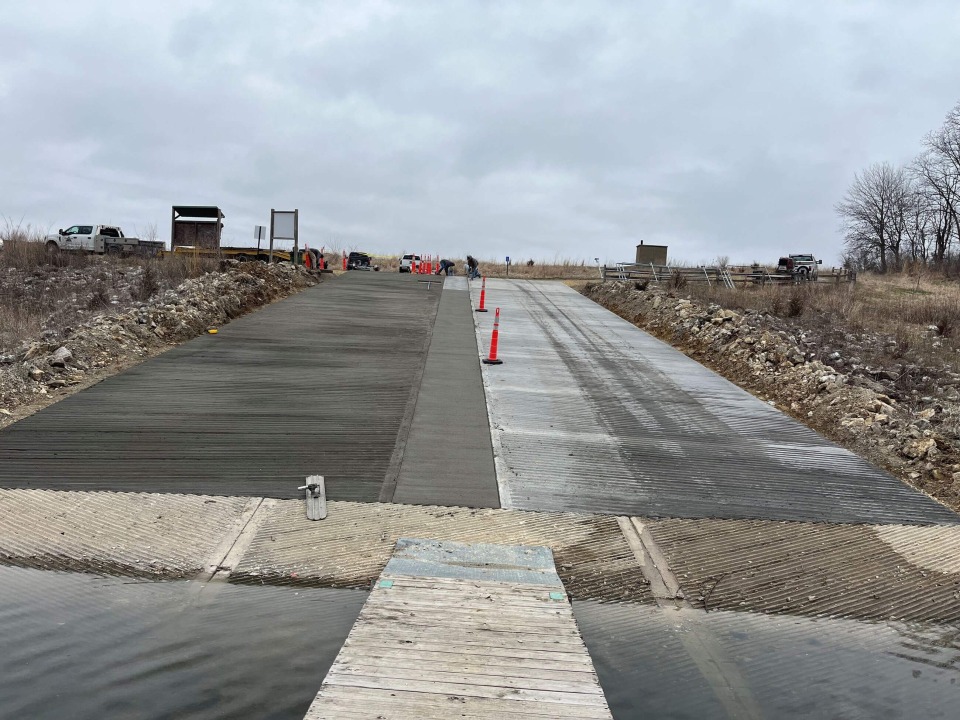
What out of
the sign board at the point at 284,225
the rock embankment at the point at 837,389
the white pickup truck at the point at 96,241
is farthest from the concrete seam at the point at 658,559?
the white pickup truck at the point at 96,241

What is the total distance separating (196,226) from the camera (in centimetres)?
2981

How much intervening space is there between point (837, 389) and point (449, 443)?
6586 mm

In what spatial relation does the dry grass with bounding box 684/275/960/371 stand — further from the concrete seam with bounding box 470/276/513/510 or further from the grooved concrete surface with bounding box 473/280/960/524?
the concrete seam with bounding box 470/276/513/510

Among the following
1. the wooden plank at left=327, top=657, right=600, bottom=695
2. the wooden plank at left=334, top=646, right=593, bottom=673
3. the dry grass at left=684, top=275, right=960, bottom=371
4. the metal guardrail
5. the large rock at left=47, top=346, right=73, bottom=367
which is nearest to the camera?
the wooden plank at left=327, top=657, right=600, bottom=695

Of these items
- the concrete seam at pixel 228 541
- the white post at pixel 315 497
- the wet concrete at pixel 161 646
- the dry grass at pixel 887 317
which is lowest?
the wet concrete at pixel 161 646

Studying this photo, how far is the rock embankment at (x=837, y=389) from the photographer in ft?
30.1

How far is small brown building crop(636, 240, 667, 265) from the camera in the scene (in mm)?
41531

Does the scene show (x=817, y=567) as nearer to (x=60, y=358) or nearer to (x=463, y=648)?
(x=463, y=648)

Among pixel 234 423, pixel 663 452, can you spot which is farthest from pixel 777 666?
pixel 234 423

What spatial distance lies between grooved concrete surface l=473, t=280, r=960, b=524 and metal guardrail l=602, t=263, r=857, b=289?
69.2 ft

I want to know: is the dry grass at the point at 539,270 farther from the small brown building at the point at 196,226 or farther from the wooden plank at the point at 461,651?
the wooden plank at the point at 461,651

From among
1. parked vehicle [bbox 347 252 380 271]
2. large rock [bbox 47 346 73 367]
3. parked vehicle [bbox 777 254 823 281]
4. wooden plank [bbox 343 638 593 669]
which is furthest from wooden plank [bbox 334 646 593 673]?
parked vehicle [bbox 777 254 823 281]

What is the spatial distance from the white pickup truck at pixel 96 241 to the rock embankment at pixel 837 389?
24.6 metres

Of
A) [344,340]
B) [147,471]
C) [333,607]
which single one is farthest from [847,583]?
[344,340]
